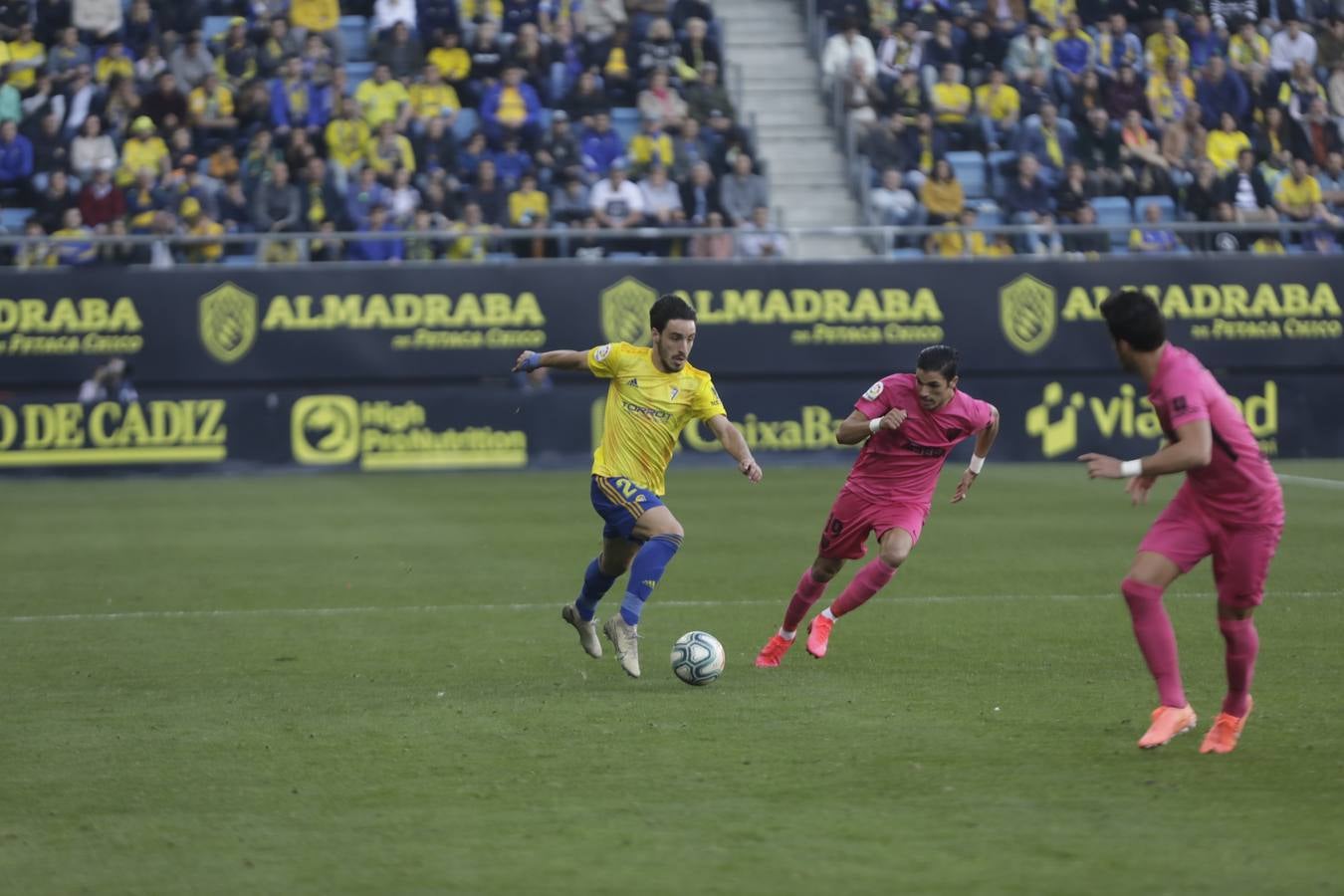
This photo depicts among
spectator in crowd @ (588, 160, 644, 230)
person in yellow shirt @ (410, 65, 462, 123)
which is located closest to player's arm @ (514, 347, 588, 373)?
spectator in crowd @ (588, 160, 644, 230)

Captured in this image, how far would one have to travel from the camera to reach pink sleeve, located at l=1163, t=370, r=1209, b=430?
697 centimetres

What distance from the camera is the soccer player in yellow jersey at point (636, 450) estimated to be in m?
9.41

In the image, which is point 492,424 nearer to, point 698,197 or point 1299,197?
point 698,197

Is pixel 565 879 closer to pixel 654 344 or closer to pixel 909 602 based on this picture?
pixel 654 344

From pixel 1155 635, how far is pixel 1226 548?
0.43m

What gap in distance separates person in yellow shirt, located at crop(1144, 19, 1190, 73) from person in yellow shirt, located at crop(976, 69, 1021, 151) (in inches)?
100

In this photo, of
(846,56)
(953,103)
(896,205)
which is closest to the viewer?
(896,205)

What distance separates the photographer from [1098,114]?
26375 mm

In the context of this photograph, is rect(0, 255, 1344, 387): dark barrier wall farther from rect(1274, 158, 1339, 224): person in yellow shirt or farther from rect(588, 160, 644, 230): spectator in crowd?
rect(1274, 158, 1339, 224): person in yellow shirt

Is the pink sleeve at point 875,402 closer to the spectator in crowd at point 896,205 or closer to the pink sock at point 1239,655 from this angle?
the pink sock at point 1239,655

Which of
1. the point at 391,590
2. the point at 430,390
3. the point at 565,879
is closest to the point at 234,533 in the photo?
the point at 391,590

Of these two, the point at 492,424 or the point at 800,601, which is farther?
the point at 492,424

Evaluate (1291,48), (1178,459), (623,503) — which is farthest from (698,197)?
(1178,459)

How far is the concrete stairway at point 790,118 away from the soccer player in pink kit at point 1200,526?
1875 centimetres
